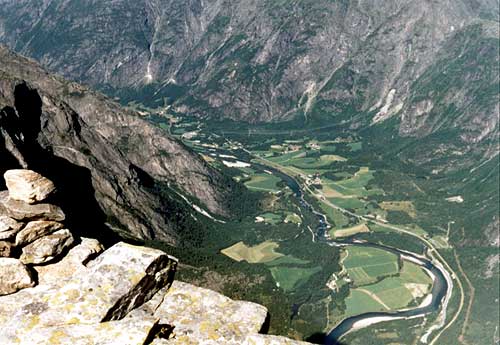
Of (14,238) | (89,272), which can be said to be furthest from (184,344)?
(14,238)

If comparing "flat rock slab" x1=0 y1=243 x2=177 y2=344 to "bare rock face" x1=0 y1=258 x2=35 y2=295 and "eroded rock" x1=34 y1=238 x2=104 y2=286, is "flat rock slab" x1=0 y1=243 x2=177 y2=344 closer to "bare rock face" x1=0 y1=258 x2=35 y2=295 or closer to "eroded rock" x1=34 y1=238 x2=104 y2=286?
"bare rock face" x1=0 y1=258 x2=35 y2=295

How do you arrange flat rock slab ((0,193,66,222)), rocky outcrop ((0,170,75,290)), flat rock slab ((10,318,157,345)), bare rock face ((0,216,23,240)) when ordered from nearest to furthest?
1. flat rock slab ((10,318,157,345))
2. rocky outcrop ((0,170,75,290))
3. bare rock face ((0,216,23,240))
4. flat rock slab ((0,193,66,222))

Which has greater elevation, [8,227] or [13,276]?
[8,227]

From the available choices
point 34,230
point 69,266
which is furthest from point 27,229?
point 69,266

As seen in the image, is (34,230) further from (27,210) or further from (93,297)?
(93,297)

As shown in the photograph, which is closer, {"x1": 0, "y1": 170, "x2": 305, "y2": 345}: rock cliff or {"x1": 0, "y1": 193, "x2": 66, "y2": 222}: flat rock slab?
{"x1": 0, "y1": 170, "x2": 305, "y2": 345}: rock cliff

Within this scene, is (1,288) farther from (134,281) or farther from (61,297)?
(134,281)

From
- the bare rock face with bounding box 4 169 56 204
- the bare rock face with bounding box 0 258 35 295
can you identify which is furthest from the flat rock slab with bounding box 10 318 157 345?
the bare rock face with bounding box 4 169 56 204
